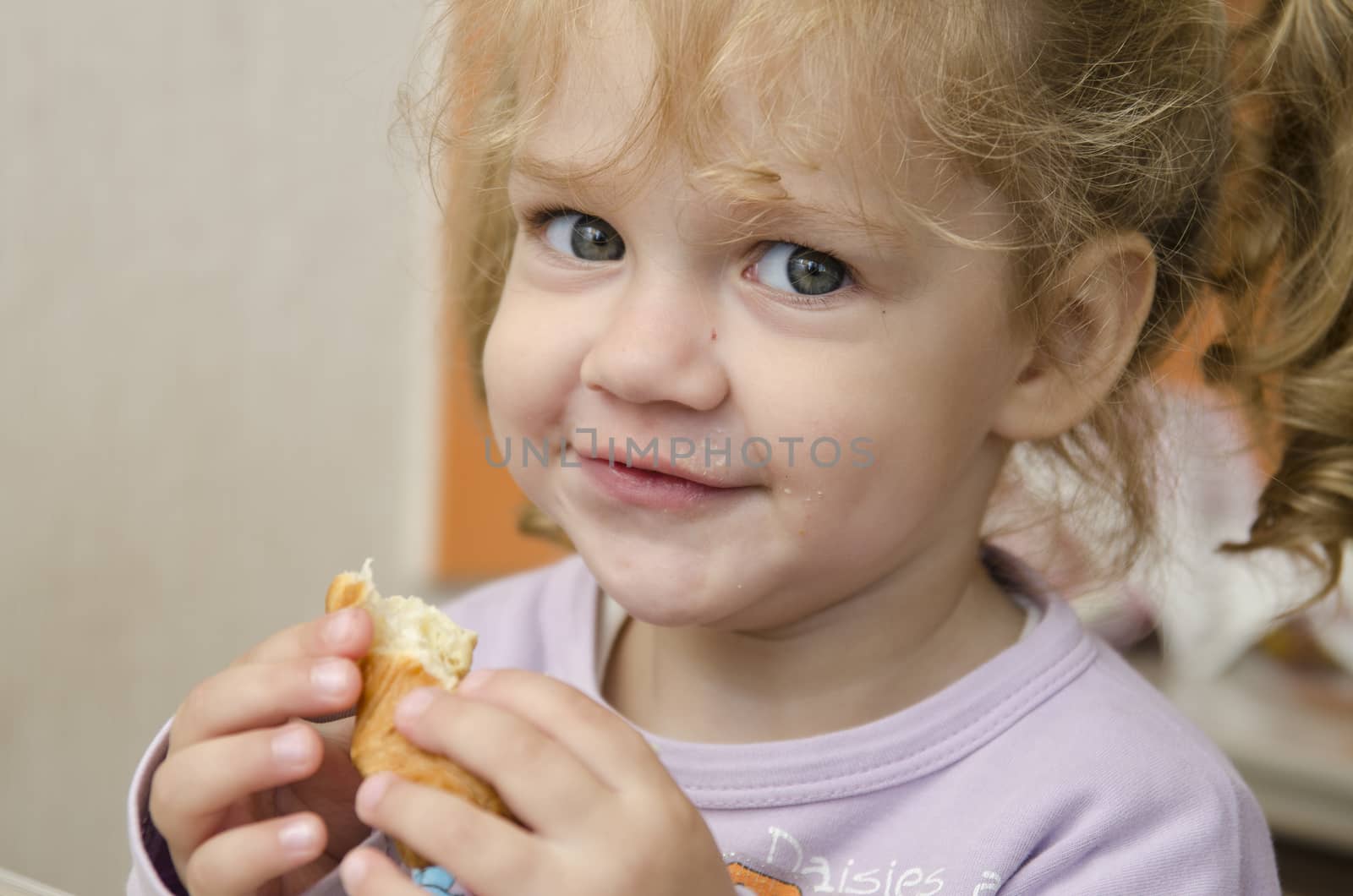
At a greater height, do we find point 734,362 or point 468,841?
point 734,362

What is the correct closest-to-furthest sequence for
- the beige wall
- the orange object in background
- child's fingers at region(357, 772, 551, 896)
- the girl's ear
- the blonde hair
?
child's fingers at region(357, 772, 551, 896)
the blonde hair
the girl's ear
the beige wall
the orange object in background

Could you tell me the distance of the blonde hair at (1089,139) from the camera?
68cm

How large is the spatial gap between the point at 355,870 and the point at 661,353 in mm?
268

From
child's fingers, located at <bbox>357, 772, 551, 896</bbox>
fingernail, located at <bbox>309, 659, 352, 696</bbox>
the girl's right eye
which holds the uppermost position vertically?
the girl's right eye

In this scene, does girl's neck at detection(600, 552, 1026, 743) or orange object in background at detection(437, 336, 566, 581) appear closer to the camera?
girl's neck at detection(600, 552, 1026, 743)

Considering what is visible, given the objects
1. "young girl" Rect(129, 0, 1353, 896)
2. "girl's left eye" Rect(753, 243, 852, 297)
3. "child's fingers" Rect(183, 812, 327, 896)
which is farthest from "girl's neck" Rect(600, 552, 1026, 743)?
"child's fingers" Rect(183, 812, 327, 896)

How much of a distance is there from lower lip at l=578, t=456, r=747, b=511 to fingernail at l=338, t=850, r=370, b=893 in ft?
0.79

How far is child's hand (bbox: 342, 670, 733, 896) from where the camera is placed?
57 cm

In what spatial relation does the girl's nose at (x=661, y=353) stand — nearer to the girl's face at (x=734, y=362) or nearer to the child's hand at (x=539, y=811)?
the girl's face at (x=734, y=362)

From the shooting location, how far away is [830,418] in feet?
2.31

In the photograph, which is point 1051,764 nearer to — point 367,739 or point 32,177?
point 367,739

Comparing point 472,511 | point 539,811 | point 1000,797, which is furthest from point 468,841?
point 472,511

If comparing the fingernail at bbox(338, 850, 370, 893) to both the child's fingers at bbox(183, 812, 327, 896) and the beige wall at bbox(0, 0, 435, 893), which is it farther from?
the beige wall at bbox(0, 0, 435, 893)

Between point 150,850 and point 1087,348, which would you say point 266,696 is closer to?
point 150,850
